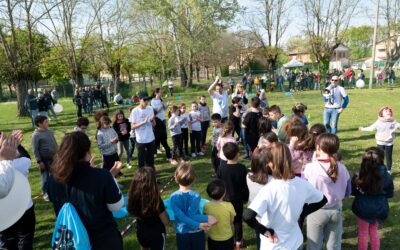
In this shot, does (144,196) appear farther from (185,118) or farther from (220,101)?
(220,101)

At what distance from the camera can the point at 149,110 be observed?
6.89 m

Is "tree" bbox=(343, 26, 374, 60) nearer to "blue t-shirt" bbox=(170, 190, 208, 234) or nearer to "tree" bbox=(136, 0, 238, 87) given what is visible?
"tree" bbox=(136, 0, 238, 87)

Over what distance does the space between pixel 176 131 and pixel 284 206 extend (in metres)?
5.94

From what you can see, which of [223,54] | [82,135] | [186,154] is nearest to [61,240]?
[82,135]

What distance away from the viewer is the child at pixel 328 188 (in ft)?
11.3

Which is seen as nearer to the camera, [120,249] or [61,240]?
[61,240]

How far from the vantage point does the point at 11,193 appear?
2691 millimetres

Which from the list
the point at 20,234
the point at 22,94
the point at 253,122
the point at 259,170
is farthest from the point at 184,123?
the point at 22,94

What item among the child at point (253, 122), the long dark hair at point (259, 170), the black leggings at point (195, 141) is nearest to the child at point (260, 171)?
the long dark hair at point (259, 170)

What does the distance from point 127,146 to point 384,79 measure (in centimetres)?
3270

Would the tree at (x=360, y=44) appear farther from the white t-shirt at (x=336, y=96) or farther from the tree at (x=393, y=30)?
the white t-shirt at (x=336, y=96)

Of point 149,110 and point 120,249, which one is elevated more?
point 149,110

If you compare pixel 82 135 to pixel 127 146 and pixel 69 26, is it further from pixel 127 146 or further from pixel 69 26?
pixel 69 26

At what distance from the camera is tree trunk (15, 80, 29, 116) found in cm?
1983
